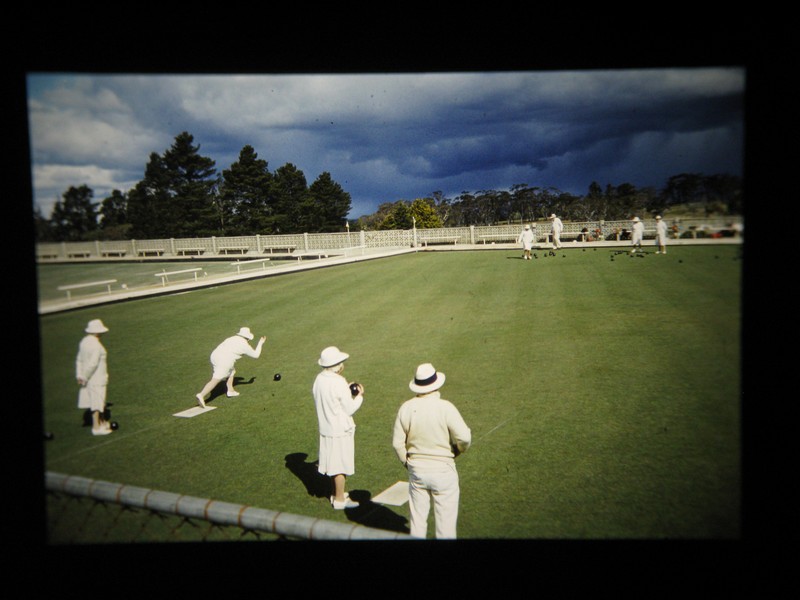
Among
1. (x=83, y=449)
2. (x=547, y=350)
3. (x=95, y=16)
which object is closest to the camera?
(x=95, y=16)

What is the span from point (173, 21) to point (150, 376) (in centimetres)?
909

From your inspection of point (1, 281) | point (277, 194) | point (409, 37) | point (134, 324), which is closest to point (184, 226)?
point (277, 194)

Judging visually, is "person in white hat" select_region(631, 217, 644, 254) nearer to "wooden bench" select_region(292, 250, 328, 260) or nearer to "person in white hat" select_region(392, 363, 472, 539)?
"wooden bench" select_region(292, 250, 328, 260)

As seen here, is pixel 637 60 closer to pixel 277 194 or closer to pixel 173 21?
pixel 173 21

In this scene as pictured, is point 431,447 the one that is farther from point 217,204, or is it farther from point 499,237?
point 499,237

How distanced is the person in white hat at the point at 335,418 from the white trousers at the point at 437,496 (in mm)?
1224

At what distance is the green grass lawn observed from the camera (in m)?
5.23

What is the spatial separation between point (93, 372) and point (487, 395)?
6462 millimetres

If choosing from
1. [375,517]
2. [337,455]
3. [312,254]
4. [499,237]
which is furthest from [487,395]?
[499,237]

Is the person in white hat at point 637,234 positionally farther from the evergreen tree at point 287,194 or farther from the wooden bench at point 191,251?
the wooden bench at point 191,251

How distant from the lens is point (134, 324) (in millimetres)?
14117

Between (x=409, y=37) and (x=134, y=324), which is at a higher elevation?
(x=409, y=37)

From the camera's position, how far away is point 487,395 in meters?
9.27

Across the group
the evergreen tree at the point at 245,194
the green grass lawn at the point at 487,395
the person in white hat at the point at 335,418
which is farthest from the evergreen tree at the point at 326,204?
the person in white hat at the point at 335,418
